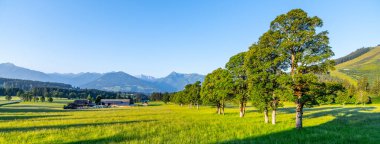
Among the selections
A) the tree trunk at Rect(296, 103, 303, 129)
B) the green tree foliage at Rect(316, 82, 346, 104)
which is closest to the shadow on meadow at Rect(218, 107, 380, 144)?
the tree trunk at Rect(296, 103, 303, 129)

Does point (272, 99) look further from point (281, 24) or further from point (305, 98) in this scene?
point (281, 24)

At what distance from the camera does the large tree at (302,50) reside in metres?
31.9

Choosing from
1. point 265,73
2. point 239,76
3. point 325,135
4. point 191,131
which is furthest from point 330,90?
point 239,76

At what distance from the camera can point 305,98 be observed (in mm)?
32188

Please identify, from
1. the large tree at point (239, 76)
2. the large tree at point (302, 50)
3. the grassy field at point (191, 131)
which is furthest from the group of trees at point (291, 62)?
the large tree at point (239, 76)

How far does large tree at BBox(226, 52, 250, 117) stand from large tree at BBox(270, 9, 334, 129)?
21.9m

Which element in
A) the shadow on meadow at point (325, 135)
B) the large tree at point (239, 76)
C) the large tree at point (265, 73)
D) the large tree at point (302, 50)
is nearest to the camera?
the shadow on meadow at point (325, 135)

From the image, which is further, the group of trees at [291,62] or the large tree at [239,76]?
the large tree at [239,76]

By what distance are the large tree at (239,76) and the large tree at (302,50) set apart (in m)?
21.9

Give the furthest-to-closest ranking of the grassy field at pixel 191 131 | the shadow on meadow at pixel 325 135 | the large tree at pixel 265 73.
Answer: the large tree at pixel 265 73 → the grassy field at pixel 191 131 → the shadow on meadow at pixel 325 135

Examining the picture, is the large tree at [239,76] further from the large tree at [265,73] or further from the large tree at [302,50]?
the large tree at [302,50]

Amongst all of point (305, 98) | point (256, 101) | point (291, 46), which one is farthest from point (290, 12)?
point (256, 101)

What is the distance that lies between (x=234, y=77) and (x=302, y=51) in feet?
92.3

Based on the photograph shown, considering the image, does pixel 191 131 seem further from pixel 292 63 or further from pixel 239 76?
pixel 239 76
